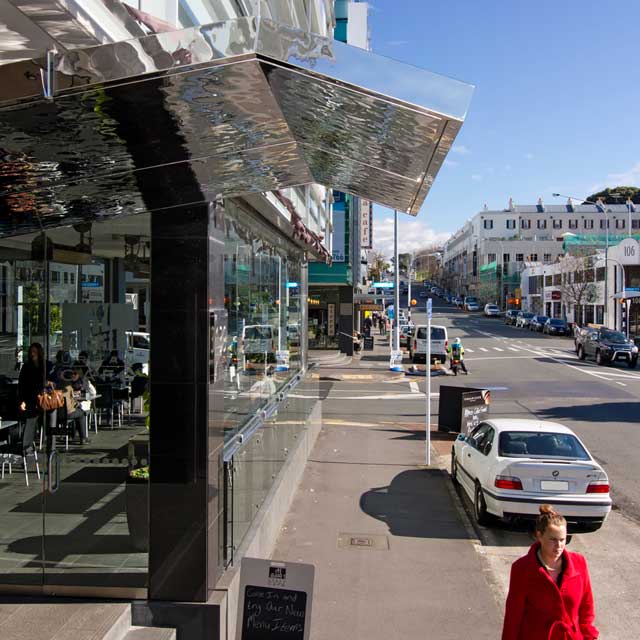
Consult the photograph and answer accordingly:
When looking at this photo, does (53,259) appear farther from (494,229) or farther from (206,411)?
(494,229)

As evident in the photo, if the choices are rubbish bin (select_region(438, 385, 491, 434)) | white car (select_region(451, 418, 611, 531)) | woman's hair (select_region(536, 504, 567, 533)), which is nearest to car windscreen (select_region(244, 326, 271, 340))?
white car (select_region(451, 418, 611, 531))

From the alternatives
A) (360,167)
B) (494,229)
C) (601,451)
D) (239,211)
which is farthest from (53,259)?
(494,229)

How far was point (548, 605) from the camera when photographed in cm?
426

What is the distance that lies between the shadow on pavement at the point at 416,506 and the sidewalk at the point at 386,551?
14mm

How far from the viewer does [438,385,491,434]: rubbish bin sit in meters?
16.2

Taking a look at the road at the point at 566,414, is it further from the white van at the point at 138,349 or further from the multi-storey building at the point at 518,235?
the multi-storey building at the point at 518,235

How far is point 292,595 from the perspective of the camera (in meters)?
4.49

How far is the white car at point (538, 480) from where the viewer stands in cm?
899

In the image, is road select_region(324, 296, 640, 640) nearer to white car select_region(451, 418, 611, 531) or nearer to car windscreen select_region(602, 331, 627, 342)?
white car select_region(451, 418, 611, 531)

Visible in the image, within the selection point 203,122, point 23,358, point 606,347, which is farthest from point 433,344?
point 203,122

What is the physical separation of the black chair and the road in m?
4.63

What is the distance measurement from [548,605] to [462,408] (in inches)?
479

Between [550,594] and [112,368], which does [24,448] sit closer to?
[112,368]

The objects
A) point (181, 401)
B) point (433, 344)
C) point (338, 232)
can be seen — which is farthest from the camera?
point (338, 232)
